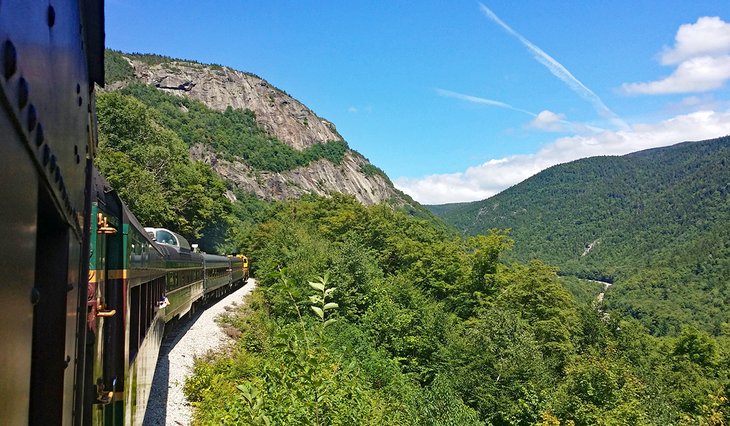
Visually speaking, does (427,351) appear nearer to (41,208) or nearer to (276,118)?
(41,208)

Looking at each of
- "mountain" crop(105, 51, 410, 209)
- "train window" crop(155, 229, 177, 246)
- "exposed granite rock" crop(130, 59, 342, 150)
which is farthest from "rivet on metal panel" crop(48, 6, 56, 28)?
"exposed granite rock" crop(130, 59, 342, 150)

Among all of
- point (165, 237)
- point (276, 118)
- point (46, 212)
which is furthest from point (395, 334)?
point (276, 118)

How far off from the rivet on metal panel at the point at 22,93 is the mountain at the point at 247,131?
113472mm

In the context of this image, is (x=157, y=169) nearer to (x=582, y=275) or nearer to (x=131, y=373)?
(x=131, y=373)

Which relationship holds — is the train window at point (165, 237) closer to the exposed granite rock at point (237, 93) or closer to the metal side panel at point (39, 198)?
the metal side panel at point (39, 198)

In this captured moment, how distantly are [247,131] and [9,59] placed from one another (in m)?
166

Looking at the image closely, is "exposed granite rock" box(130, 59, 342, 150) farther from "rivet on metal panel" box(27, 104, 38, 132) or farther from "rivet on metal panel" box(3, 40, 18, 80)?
"rivet on metal panel" box(3, 40, 18, 80)

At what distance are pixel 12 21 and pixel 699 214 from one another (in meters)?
216

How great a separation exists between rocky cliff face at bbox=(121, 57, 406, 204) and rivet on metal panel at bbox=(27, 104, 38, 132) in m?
134

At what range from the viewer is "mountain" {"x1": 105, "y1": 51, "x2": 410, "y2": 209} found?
130m

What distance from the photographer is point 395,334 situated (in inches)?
952

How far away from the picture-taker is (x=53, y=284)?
1.79 meters

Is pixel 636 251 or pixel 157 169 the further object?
pixel 636 251

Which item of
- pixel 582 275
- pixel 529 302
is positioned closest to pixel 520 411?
pixel 529 302
